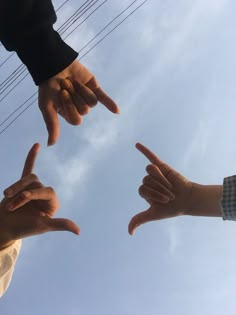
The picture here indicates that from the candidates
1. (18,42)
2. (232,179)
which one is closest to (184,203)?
(232,179)

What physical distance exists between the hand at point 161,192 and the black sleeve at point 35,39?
0.74 meters

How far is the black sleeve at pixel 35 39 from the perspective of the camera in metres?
2.25

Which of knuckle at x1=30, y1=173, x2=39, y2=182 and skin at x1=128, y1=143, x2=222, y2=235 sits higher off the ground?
knuckle at x1=30, y1=173, x2=39, y2=182

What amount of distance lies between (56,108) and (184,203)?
3.27ft

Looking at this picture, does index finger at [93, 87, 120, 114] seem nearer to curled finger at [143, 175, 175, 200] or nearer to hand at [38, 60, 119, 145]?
hand at [38, 60, 119, 145]

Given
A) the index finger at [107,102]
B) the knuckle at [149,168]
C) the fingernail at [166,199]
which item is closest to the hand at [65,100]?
the index finger at [107,102]

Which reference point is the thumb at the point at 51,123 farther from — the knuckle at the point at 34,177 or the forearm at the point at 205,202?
the forearm at the point at 205,202

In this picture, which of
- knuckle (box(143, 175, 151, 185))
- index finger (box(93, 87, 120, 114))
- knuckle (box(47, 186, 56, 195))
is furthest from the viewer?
knuckle (box(143, 175, 151, 185))

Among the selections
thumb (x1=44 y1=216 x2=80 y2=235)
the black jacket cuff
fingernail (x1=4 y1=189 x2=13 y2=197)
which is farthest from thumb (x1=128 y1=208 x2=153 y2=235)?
the black jacket cuff

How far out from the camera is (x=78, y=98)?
2.25 m

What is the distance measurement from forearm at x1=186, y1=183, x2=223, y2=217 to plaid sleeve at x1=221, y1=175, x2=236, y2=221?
1.1 inches

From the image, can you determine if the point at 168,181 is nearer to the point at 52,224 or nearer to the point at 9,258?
the point at 52,224

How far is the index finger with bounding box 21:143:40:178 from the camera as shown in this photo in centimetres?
240

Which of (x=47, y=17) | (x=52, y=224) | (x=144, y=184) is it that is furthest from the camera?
(x=144, y=184)
